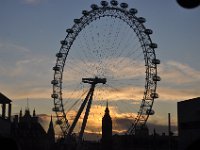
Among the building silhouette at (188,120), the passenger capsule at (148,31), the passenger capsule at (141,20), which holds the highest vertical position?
the passenger capsule at (141,20)

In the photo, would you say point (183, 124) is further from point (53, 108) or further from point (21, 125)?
point (21, 125)

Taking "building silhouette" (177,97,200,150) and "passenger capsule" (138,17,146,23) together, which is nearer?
"building silhouette" (177,97,200,150)

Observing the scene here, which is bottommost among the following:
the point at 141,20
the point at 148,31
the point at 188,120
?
the point at 188,120

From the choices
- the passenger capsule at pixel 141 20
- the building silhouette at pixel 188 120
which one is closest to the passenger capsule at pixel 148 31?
the passenger capsule at pixel 141 20

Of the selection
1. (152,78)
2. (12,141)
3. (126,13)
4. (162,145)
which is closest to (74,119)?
(152,78)

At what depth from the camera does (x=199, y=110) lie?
54.2 metres

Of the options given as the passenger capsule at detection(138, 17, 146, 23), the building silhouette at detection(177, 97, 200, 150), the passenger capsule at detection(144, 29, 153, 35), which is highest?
the passenger capsule at detection(138, 17, 146, 23)

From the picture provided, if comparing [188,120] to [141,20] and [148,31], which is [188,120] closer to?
[148,31]

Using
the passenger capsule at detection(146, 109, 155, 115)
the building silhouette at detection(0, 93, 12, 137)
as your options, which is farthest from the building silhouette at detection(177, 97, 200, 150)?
the building silhouette at detection(0, 93, 12, 137)

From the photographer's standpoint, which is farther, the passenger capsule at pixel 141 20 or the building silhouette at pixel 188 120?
the passenger capsule at pixel 141 20

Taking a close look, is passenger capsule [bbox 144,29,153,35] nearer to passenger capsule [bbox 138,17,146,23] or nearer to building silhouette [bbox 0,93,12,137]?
passenger capsule [bbox 138,17,146,23]

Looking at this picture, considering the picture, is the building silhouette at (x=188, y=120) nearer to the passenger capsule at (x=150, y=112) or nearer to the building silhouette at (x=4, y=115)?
the passenger capsule at (x=150, y=112)

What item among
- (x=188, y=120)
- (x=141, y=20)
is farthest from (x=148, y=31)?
(x=188, y=120)

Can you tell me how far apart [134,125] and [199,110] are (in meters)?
9.40
